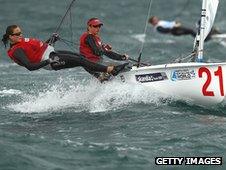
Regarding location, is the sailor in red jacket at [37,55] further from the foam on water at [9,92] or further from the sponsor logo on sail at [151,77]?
the foam on water at [9,92]

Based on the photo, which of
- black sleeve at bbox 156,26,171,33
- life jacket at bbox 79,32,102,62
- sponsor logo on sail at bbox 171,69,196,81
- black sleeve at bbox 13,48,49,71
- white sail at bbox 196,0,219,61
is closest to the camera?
black sleeve at bbox 13,48,49,71

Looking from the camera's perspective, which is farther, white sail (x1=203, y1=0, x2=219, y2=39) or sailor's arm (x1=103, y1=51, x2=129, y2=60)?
sailor's arm (x1=103, y1=51, x2=129, y2=60)

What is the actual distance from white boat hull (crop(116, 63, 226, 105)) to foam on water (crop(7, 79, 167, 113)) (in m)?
0.17

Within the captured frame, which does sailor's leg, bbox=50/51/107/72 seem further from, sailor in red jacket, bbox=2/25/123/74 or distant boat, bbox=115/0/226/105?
distant boat, bbox=115/0/226/105

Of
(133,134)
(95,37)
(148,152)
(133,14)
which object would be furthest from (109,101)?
(133,14)

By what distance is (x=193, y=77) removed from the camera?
35.3 ft

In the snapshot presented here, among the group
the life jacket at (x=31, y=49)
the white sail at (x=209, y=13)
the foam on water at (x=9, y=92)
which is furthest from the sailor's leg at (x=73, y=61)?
the white sail at (x=209, y=13)

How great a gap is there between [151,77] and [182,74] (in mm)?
494

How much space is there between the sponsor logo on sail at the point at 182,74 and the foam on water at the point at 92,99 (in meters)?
0.46

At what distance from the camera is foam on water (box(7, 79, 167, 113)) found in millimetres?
11172

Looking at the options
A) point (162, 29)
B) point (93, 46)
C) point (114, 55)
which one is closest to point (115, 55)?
point (114, 55)

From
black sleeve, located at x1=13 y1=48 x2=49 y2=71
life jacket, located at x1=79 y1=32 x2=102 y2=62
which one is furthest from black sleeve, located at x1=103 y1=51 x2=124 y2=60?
black sleeve, located at x1=13 y1=48 x2=49 y2=71

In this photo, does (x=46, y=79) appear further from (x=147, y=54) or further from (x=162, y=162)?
(x=162, y=162)

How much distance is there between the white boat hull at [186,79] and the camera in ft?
34.9
